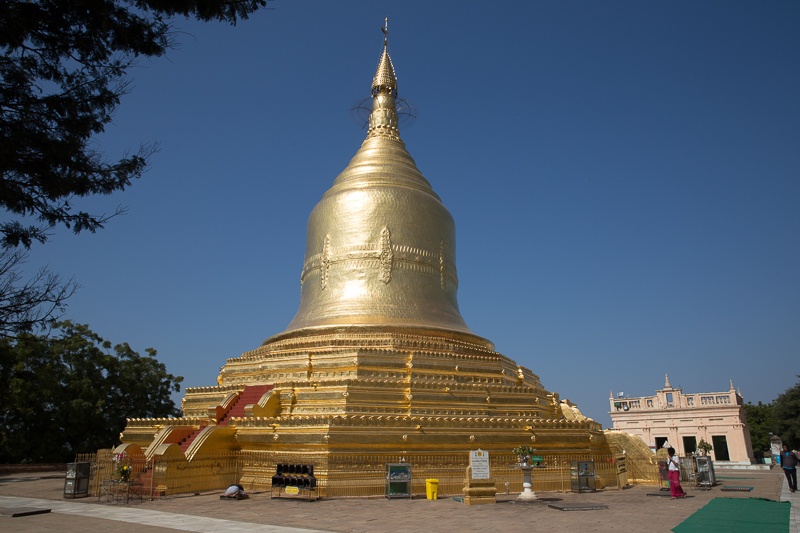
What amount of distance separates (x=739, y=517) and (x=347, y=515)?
6.89 meters

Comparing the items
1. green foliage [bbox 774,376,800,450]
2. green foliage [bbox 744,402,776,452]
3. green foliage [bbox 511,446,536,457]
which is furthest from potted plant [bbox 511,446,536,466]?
green foliage [bbox 744,402,776,452]

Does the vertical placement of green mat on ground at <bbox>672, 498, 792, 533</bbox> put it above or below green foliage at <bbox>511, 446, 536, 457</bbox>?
below

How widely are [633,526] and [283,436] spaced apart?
8.53m

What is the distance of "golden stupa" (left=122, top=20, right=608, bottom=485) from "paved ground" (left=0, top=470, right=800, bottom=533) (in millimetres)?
1918

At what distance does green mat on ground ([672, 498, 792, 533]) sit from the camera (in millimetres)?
8773

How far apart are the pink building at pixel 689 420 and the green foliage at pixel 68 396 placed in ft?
87.2

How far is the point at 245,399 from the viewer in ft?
58.3

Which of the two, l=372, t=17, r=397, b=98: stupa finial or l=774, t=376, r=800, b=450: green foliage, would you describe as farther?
l=774, t=376, r=800, b=450: green foliage

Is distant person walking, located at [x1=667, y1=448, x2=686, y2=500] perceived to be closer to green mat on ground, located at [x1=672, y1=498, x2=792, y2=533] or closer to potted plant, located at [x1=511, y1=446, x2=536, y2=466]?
green mat on ground, located at [x1=672, y1=498, x2=792, y2=533]

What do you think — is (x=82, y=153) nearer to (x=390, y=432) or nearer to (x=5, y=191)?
(x=5, y=191)

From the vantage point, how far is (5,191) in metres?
7.72

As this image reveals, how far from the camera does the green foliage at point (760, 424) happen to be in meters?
48.1

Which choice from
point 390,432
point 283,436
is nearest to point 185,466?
point 283,436

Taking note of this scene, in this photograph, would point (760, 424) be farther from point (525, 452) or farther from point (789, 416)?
point (525, 452)
